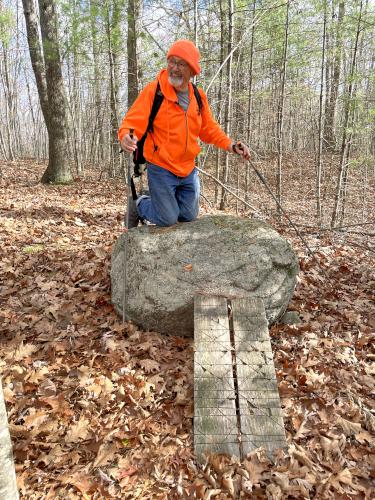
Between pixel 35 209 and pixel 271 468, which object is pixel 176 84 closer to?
pixel 271 468

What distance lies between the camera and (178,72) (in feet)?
12.7

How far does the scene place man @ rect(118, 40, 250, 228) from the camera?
12.7 ft

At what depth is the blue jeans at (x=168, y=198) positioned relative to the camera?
14.5 feet

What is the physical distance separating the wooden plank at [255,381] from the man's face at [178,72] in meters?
2.40

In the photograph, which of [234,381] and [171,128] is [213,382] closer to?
[234,381]

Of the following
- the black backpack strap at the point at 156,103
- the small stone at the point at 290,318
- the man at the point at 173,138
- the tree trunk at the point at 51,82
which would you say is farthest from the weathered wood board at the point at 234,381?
the tree trunk at the point at 51,82

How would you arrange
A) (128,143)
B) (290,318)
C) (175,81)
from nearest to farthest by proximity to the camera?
(128,143) → (175,81) → (290,318)

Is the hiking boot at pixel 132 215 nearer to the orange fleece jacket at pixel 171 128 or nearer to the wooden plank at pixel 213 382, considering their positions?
the orange fleece jacket at pixel 171 128

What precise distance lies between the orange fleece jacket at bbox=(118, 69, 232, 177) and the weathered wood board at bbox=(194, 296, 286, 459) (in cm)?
166

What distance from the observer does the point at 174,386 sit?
346cm

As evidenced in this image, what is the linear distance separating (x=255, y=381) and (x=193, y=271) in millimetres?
1364

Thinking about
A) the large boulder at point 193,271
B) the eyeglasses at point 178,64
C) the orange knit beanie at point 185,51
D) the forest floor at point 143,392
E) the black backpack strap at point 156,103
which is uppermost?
the orange knit beanie at point 185,51

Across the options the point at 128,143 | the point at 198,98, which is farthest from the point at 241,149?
the point at 128,143

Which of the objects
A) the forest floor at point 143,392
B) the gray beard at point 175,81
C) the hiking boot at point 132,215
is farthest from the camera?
the hiking boot at point 132,215
